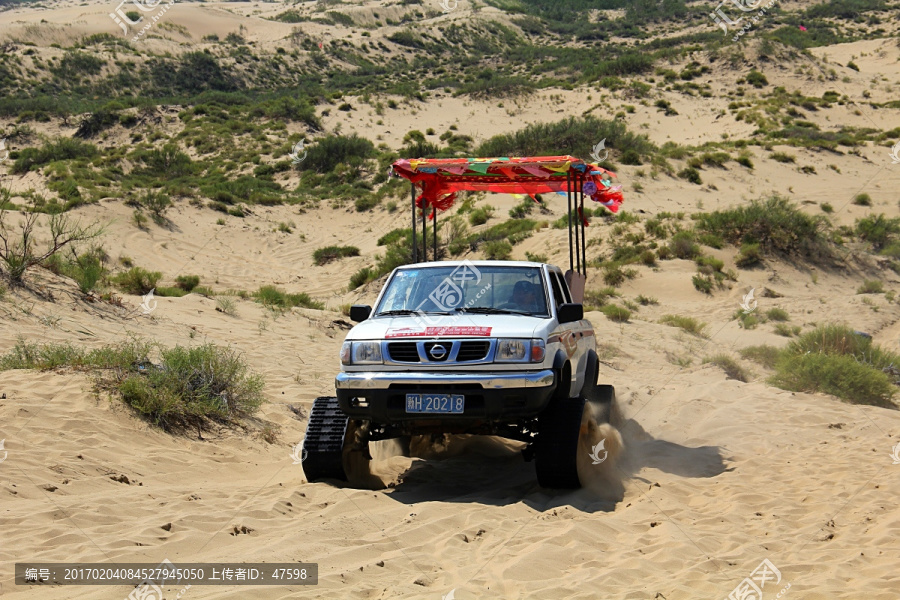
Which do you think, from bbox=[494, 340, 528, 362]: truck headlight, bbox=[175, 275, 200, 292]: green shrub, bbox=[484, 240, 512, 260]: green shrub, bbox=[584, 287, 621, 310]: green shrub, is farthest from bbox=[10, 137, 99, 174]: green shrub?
bbox=[494, 340, 528, 362]: truck headlight

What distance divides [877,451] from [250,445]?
6.23m

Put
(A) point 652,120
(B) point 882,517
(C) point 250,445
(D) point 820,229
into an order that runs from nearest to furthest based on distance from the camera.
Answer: (B) point 882,517 < (C) point 250,445 < (D) point 820,229 < (A) point 652,120

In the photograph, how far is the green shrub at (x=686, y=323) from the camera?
52.7 feet

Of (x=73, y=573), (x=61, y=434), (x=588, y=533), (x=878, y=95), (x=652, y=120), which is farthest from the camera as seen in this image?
(x=878, y=95)

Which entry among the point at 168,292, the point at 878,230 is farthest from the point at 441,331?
the point at 878,230

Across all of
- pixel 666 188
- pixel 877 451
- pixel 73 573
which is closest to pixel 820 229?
pixel 666 188

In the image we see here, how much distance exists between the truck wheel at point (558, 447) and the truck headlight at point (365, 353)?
1346mm

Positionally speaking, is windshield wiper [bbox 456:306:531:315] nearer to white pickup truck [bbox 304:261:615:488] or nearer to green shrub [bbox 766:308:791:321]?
white pickup truck [bbox 304:261:615:488]

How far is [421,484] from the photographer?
7105mm

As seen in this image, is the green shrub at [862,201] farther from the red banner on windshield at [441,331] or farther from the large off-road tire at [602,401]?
the red banner on windshield at [441,331]

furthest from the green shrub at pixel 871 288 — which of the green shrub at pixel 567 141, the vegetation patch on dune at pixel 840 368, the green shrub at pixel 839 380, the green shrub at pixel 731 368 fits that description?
the green shrub at pixel 567 141

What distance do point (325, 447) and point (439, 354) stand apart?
126 cm

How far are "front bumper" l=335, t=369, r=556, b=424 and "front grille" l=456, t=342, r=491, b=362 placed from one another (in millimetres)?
125

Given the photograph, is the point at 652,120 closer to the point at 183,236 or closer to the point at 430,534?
the point at 183,236
